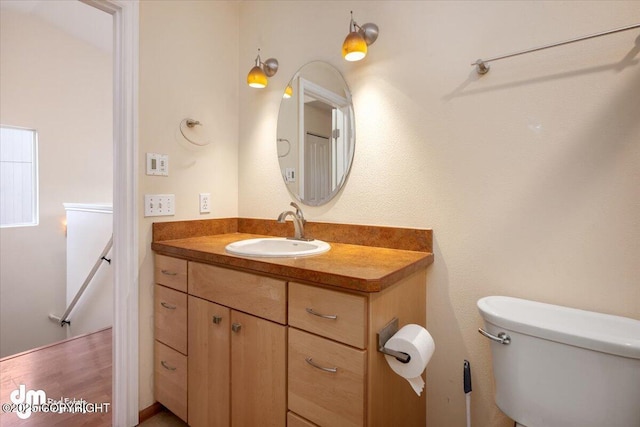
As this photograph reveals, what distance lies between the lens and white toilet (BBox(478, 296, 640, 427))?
0.79m

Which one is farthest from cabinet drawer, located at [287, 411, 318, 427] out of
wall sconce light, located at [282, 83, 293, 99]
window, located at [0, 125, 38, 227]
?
window, located at [0, 125, 38, 227]

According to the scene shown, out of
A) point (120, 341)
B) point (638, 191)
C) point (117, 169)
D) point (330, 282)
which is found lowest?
point (120, 341)

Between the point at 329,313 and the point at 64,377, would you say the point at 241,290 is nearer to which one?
the point at 329,313

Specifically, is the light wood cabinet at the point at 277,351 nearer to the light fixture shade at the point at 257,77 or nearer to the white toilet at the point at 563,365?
the white toilet at the point at 563,365

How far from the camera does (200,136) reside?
1.80 m

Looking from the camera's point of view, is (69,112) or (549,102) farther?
(69,112)

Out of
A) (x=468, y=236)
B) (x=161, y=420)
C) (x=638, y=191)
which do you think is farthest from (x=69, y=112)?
(x=638, y=191)

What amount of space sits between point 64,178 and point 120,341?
2871 millimetres

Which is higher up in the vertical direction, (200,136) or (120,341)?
(200,136)

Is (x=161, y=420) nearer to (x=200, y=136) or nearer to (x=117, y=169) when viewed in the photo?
(x=117, y=169)

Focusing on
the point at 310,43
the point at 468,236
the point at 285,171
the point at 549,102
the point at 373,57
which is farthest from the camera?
the point at 285,171

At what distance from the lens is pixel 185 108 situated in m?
1.72

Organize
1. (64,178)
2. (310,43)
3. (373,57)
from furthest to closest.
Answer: (64,178), (310,43), (373,57)

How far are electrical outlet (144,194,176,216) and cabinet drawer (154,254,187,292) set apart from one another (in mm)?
224
